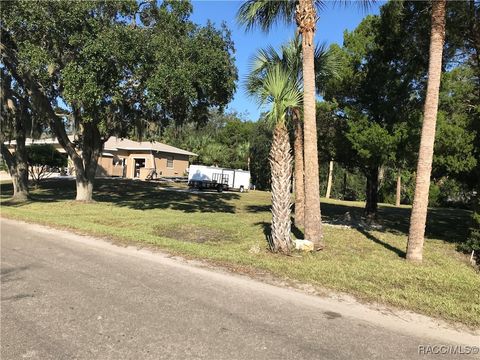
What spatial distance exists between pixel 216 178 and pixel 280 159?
29787 mm

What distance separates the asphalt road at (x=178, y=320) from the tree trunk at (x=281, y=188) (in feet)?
7.54

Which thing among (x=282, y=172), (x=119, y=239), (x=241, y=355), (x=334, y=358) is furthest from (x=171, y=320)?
(x=119, y=239)

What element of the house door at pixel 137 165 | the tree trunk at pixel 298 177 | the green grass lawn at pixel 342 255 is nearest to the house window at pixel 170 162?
the house door at pixel 137 165

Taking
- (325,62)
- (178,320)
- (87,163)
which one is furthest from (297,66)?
(87,163)

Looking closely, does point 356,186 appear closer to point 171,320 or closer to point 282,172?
point 282,172

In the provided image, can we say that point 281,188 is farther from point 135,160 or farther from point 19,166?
point 135,160

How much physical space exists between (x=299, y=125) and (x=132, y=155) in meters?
34.9

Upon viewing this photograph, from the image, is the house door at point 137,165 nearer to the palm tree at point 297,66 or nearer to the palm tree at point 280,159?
the palm tree at point 297,66

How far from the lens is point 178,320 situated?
5379 mm

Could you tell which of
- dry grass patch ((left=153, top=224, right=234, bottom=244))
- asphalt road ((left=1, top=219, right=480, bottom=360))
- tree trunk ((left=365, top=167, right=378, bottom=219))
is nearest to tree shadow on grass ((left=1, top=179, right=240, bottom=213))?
tree trunk ((left=365, top=167, right=378, bottom=219))

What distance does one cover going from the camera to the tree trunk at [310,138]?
11109mm

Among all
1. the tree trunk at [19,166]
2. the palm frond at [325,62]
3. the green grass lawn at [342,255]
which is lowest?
the green grass lawn at [342,255]

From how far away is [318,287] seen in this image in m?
7.36

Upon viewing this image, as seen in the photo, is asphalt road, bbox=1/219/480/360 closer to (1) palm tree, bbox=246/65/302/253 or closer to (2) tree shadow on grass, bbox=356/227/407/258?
(1) palm tree, bbox=246/65/302/253
